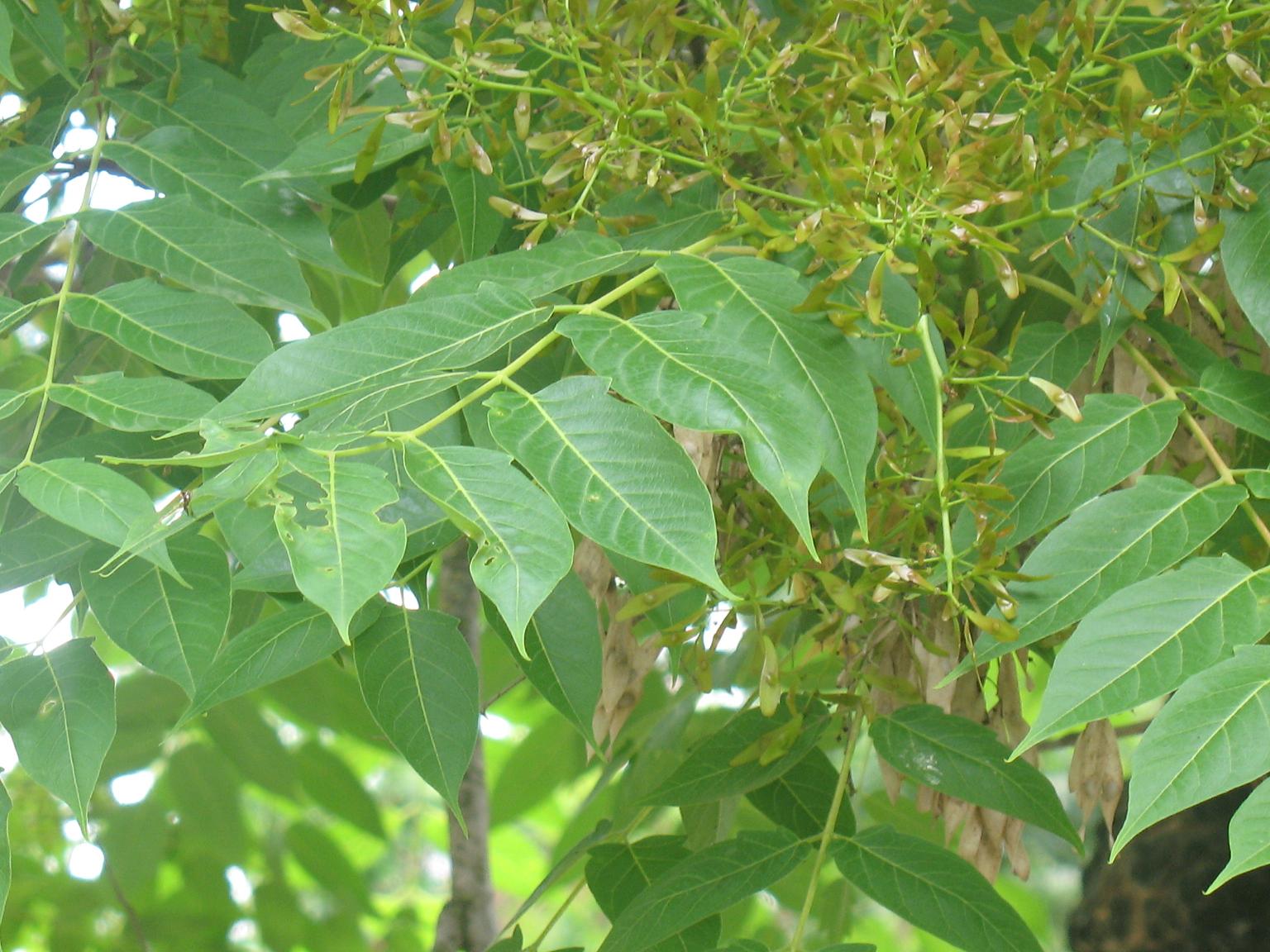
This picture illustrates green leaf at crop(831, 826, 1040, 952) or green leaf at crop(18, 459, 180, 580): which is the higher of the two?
green leaf at crop(18, 459, 180, 580)

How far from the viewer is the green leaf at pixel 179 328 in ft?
2.50

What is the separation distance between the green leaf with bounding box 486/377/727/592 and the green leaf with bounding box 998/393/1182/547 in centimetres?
22

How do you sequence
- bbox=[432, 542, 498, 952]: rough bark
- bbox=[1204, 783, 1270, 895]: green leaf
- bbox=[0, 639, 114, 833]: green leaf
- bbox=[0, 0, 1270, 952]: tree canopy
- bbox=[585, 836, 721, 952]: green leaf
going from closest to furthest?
bbox=[1204, 783, 1270, 895]: green leaf, bbox=[0, 0, 1270, 952]: tree canopy, bbox=[0, 639, 114, 833]: green leaf, bbox=[585, 836, 721, 952]: green leaf, bbox=[432, 542, 498, 952]: rough bark

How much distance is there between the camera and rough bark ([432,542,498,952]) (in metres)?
1.42

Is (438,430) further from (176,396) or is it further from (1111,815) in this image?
(1111,815)

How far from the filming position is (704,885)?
2.66 ft

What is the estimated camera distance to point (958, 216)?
2.15 ft

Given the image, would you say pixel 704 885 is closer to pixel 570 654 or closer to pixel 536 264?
pixel 570 654

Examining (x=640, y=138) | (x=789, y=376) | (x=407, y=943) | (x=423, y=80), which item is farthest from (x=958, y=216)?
(x=407, y=943)

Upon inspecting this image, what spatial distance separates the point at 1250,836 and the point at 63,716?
604mm

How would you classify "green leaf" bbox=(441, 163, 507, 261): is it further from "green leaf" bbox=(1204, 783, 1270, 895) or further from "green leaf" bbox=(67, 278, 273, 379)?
"green leaf" bbox=(1204, 783, 1270, 895)

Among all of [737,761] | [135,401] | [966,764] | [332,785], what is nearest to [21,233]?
[135,401]

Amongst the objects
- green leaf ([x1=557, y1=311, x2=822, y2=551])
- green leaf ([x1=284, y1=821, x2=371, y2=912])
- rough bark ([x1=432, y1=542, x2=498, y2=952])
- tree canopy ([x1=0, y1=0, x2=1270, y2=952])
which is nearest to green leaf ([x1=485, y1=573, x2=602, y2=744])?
tree canopy ([x1=0, y1=0, x2=1270, y2=952])

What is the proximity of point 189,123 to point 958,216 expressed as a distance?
0.63 meters
